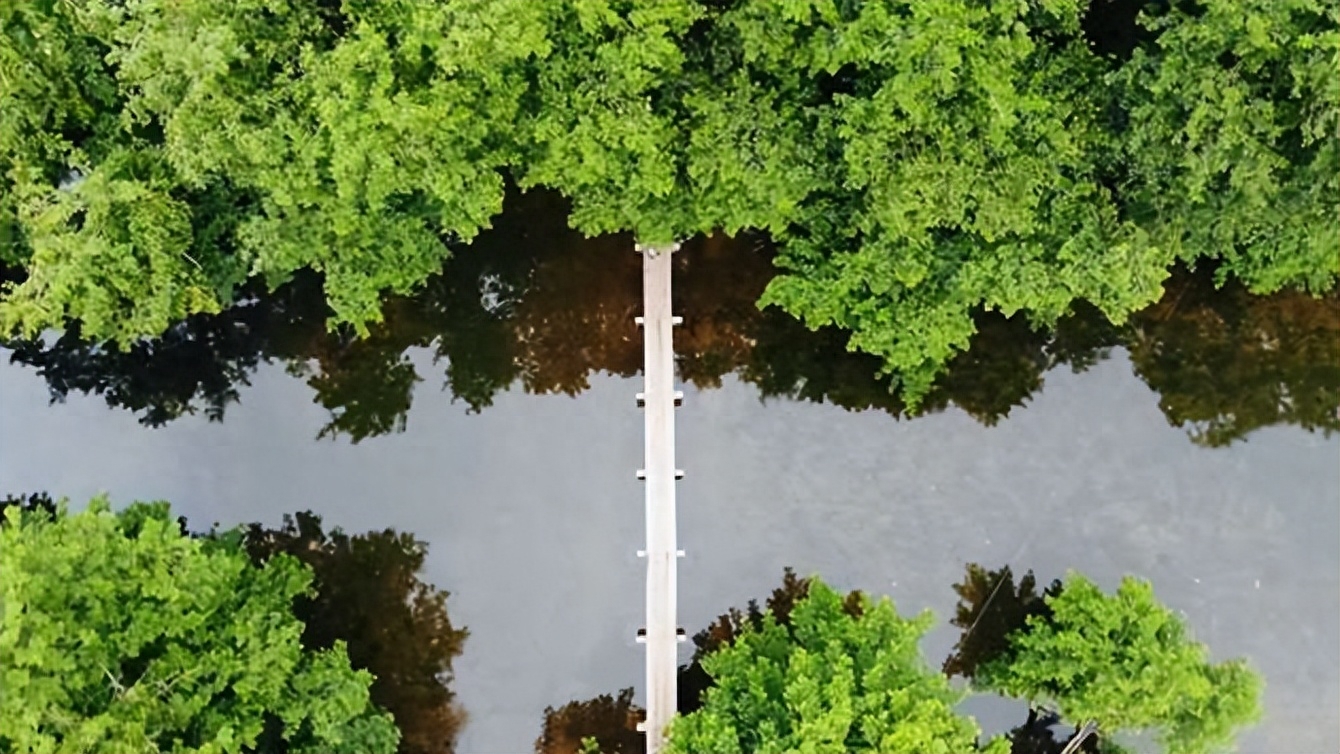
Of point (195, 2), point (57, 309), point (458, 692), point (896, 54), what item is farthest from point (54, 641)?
point (896, 54)

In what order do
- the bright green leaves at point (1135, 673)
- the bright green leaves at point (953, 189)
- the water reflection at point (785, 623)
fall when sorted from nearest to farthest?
1. the bright green leaves at point (953, 189)
2. the bright green leaves at point (1135, 673)
3. the water reflection at point (785, 623)

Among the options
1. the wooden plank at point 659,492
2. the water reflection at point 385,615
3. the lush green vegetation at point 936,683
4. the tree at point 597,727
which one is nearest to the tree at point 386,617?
the water reflection at point 385,615

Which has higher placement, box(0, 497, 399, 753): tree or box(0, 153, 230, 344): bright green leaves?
box(0, 153, 230, 344): bright green leaves

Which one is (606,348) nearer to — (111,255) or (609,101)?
(609,101)

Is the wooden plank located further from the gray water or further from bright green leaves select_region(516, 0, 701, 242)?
bright green leaves select_region(516, 0, 701, 242)

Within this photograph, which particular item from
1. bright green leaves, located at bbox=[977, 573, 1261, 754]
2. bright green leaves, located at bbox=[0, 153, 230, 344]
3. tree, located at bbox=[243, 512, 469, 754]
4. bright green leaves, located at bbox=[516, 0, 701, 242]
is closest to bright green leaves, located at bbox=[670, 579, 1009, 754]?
bright green leaves, located at bbox=[977, 573, 1261, 754]

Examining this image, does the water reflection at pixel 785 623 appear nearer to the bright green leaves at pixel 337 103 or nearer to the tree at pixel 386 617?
the tree at pixel 386 617
